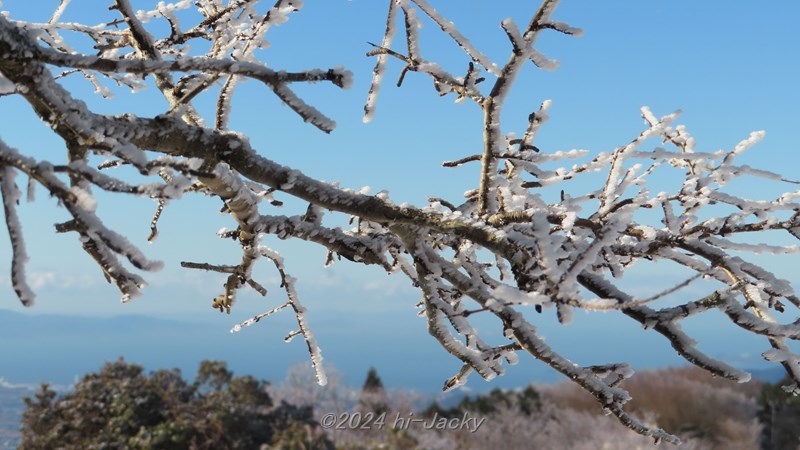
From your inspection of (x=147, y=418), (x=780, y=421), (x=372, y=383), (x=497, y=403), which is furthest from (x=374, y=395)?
(x=780, y=421)

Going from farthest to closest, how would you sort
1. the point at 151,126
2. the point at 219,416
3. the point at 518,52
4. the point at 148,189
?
1. the point at 219,416
2. the point at 518,52
3. the point at 151,126
4. the point at 148,189

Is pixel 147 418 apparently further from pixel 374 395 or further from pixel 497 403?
pixel 497 403

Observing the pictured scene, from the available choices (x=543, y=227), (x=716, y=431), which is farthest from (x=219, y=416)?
(x=716, y=431)

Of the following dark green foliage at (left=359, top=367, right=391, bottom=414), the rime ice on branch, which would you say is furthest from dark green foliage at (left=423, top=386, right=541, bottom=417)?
the rime ice on branch

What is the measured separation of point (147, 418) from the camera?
12.2 m

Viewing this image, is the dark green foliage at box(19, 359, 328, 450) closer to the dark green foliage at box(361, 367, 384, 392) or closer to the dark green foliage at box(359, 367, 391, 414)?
the dark green foliage at box(359, 367, 391, 414)

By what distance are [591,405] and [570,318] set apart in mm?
22838

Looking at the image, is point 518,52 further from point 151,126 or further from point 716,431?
point 716,431

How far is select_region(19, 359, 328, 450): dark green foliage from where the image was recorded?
37.7ft

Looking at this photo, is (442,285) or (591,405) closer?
(442,285)

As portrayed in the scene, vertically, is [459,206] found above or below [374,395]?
below

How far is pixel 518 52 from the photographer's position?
1.77 metres

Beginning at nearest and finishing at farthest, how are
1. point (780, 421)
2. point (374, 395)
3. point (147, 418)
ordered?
point (147, 418)
point (374, 395)
point (780, 421)

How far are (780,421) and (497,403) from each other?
9021 mm
